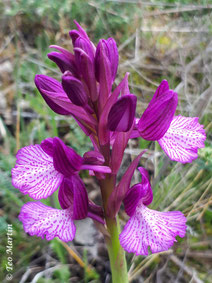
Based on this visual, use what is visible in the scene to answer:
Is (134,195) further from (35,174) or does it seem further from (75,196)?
(35,174)

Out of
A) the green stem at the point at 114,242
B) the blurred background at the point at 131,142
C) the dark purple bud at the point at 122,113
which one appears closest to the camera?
the dark purple bud at the point at 122,113

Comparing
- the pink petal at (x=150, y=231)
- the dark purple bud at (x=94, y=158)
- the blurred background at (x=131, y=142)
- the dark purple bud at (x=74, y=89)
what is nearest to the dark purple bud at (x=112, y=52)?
the dark purple bud at (x=74, y=89)

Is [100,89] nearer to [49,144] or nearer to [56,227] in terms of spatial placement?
[49,144]

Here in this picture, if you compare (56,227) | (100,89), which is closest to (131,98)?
(100,89)

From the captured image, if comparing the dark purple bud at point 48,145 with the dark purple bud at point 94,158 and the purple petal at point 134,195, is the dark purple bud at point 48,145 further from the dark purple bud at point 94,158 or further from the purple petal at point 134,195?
the purple petal at point 134,195

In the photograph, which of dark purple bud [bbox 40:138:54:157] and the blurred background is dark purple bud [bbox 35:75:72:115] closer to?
dark purple bud [bbox 40:138:54:157]

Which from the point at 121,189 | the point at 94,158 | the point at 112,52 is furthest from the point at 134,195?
the point at 112,52
